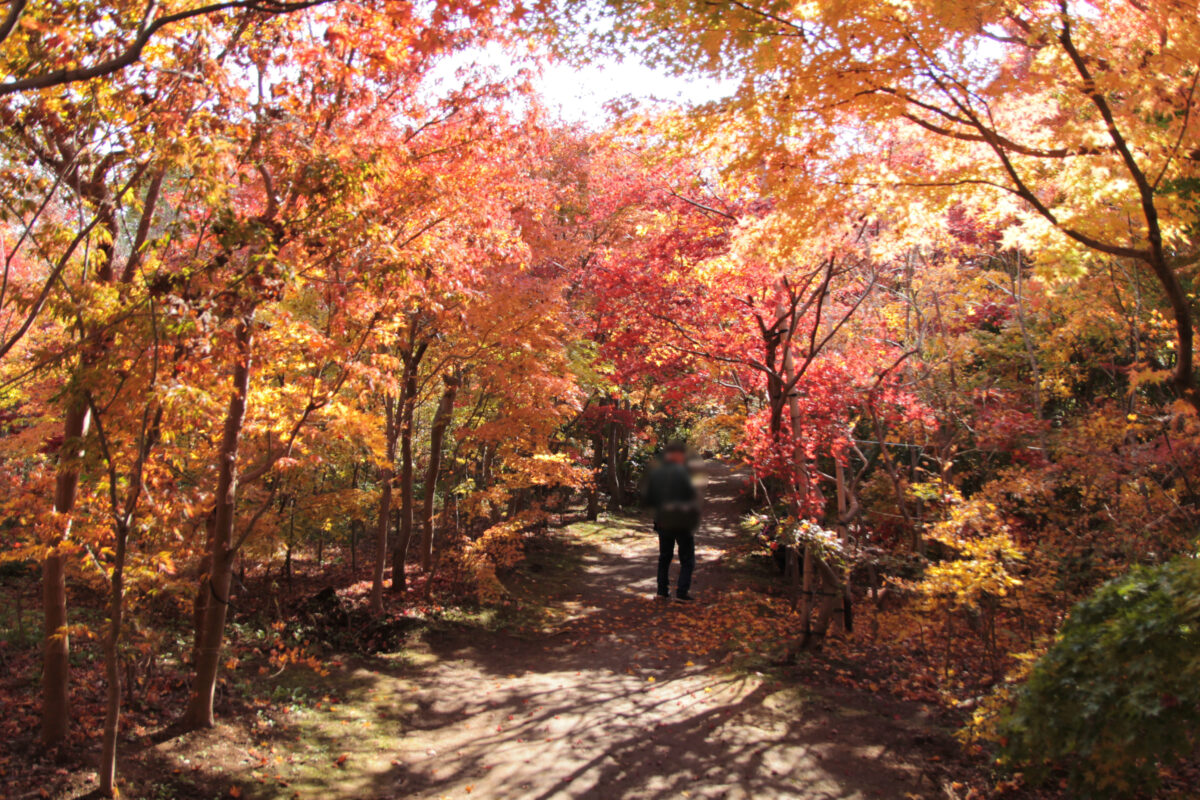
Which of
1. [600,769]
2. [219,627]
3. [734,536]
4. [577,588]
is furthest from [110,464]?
[734,536]

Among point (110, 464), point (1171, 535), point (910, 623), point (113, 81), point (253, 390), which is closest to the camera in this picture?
point (110, 464)

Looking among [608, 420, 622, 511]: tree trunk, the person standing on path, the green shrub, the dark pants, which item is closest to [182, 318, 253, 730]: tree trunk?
the person standing on path

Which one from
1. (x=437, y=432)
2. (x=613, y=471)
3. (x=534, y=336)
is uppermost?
(x=534, y=336)

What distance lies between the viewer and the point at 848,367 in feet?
30.8

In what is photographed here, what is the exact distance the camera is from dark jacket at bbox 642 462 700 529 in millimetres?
7035

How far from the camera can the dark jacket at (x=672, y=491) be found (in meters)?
7.04

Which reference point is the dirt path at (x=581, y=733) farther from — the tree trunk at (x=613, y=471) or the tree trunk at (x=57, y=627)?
the tree trunk at (x=613, y=471)

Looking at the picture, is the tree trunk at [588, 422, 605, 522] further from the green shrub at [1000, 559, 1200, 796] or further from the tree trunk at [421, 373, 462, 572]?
the green shrub at [1000, 559, 1200, 796]

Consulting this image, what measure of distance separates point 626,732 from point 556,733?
64cm

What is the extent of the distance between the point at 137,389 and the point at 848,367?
822 centimetres

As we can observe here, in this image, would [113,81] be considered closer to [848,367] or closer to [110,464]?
[110,464]

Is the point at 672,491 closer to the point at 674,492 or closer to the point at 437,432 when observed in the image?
the point at 674,492

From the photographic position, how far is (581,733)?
605 centimetres

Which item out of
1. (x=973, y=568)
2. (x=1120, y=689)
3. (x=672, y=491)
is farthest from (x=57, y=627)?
(x=973, y=568)
